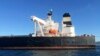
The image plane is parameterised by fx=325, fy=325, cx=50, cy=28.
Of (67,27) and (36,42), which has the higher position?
(67,27)

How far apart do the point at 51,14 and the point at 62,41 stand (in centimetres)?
765

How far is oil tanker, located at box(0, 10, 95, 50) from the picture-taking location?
249ft

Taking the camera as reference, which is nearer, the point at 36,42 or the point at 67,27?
the point at 36,42

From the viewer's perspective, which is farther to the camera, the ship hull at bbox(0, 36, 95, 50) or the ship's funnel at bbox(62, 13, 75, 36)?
the ship's funnel at bbox(62, 13, 75, 36)

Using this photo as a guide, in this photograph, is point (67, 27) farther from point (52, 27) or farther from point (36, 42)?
point (36, 42)

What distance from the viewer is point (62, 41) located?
76688mm

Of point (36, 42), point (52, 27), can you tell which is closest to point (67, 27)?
point (52, 27)

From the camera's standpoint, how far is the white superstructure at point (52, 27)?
259ft

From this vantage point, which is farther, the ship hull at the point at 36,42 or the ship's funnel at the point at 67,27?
the ship's funnel at the point at 67,27

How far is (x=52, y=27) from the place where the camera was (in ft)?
263

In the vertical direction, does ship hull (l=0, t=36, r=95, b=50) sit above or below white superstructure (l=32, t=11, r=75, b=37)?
below

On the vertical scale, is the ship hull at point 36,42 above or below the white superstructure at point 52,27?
below

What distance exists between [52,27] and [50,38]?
4.89 m

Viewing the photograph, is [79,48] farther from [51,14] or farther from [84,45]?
[51,14]
